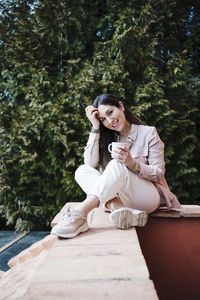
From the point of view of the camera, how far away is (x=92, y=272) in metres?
0.93

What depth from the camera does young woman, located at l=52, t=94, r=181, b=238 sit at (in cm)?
147

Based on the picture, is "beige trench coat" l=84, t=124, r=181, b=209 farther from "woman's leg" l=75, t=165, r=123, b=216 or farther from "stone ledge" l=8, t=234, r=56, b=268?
"stone ledge" l=8, t=234, r=56, b=268

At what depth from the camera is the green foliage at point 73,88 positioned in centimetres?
343

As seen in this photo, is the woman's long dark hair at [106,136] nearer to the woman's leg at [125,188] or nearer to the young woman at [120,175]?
the young woman at [120,175]

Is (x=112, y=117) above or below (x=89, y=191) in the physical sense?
above

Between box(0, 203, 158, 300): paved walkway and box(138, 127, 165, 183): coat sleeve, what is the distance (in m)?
0.44

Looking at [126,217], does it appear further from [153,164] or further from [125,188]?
[153,164]

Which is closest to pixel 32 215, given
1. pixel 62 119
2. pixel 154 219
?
pixel 62 119

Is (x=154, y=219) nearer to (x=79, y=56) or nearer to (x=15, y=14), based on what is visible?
(x=79, y=56)

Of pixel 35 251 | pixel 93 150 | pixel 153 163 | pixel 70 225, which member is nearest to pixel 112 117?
pixel 93 150

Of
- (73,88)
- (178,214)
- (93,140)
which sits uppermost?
(73,88)

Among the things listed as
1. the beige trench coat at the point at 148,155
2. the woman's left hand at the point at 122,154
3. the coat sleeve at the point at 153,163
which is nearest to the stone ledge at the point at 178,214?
the beige trench coat at the point at 148,155

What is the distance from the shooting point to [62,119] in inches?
138

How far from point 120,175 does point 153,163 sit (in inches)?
16.3
